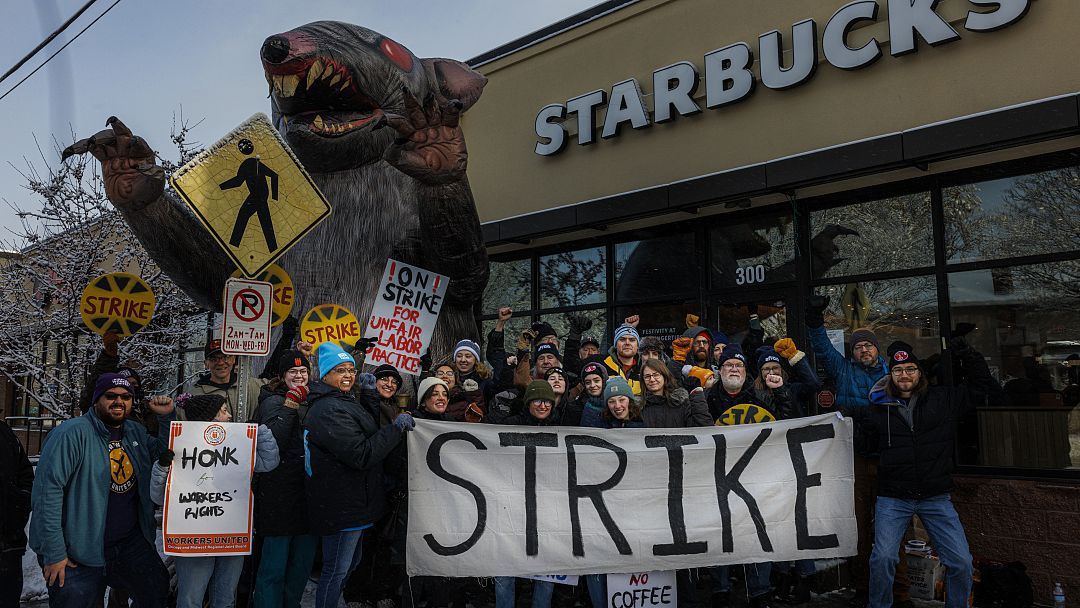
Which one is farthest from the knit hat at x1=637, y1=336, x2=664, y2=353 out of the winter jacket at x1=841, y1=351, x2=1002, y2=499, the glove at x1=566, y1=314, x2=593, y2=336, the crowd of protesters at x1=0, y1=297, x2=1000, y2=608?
the glove at x1=566, y1=314, x2=593, y2=336

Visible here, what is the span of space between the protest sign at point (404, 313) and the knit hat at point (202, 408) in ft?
4.09

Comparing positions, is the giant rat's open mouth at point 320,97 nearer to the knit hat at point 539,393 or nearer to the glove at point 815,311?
the knit hat at point 539,393

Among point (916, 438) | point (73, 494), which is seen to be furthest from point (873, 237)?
point (73, 494)

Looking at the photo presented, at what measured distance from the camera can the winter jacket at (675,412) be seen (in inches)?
198

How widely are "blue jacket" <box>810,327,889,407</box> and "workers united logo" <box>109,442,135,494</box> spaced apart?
432 cm

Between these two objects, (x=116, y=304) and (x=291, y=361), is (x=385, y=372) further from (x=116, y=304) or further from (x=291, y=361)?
(x=116, y=304)

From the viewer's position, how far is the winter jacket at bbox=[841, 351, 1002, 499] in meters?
4.76

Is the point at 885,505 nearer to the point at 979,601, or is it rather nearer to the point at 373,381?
the point at 979,601

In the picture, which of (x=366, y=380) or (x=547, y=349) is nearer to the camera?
(x=366, y=380)

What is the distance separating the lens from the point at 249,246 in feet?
14.0

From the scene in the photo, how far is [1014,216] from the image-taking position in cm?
651

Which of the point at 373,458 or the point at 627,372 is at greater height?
the point at 627,372

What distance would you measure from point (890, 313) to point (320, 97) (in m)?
5.30

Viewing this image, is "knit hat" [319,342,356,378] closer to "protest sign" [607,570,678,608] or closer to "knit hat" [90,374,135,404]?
"knit hat" [90,374,135,404]
